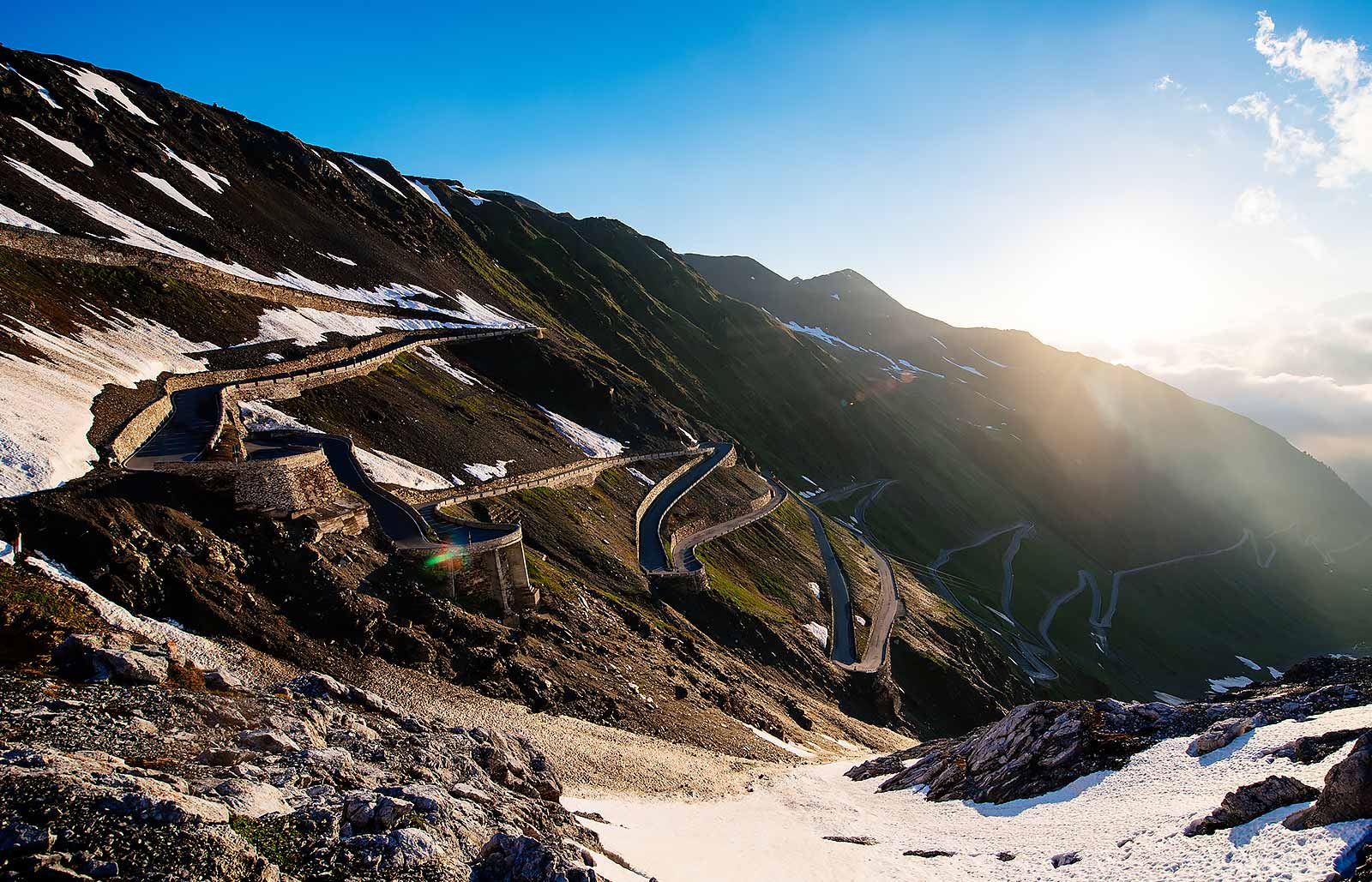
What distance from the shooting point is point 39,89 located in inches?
3135

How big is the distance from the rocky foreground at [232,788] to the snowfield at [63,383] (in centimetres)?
1030

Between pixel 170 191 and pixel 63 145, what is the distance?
9451mm

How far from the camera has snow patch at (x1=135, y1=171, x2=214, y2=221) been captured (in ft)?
263

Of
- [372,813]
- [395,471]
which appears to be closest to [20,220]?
[395,471]

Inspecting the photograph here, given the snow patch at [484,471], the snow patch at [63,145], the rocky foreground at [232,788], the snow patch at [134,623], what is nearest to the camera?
the rocky foreground at [232,788]

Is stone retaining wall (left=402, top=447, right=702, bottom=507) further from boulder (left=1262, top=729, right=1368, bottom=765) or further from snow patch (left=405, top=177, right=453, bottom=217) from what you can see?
snow patch (left=405, top=177, right=453, bottom=217)

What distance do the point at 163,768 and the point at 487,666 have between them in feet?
60.3

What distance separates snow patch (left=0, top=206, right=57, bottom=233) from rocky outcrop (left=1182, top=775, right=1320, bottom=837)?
242 feet

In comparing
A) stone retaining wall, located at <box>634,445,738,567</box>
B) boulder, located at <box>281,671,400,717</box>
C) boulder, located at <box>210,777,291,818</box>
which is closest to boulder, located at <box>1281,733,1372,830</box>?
boulder, located at <box>210,777,291,818</box>

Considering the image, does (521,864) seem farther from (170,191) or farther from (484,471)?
(170,191)

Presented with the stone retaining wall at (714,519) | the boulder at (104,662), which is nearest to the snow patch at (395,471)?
the stone retaining wall at (714,519)

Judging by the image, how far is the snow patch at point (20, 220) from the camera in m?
51.7

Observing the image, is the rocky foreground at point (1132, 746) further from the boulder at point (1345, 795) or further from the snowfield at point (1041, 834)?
the snowfield at point (1041, 834)

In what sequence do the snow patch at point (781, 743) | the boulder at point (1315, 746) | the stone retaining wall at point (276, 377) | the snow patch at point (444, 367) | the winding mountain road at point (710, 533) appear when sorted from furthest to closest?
the snow patch at point (444, 367)
the winding mountain road at point (710, 533)
the snow patch at point (781, 743)
the stone retaining wall at point (276, 377)
the boulder at point (1315, 746)
